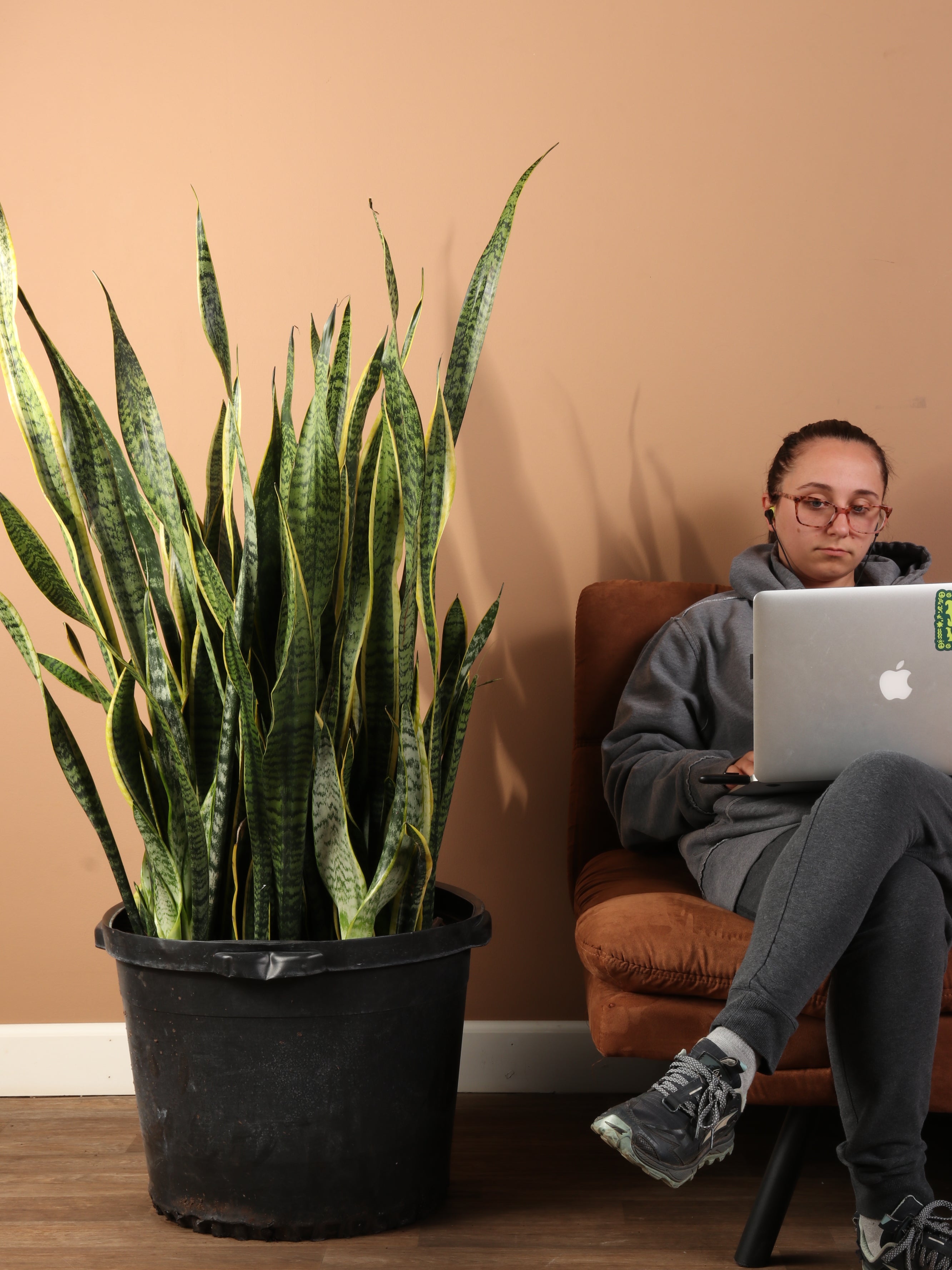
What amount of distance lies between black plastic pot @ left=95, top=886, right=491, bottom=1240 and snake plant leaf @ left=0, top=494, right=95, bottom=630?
0.41 metres

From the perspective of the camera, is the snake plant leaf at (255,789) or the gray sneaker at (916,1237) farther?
the snake plant leaf at (255,789)

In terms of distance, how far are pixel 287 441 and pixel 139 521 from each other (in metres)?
0.21

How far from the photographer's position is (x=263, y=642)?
1.28 m

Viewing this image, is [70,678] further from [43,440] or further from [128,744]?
[43,440]

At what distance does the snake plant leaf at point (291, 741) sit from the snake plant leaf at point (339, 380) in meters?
0.23

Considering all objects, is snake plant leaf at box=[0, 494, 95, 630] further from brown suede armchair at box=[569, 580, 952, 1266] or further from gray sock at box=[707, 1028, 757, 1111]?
gray sock at box=[707, 1028, 757, 1111]

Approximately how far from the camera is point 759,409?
1.91m

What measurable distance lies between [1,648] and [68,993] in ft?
2.06

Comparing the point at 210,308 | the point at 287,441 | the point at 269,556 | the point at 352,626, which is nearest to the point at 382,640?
the point at 352,626

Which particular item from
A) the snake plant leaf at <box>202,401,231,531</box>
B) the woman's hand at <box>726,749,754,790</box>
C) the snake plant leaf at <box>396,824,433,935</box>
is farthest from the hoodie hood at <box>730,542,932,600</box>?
the snake plant leaf at <box>202,401,231,531</box>

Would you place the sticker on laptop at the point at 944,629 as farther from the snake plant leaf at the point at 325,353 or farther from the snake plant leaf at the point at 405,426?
the snake plant leaf at the point at 325,353

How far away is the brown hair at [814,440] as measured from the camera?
5.61ft

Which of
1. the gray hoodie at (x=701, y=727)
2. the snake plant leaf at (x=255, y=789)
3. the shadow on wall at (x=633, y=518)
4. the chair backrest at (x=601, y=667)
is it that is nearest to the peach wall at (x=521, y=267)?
the shadow on wall at (x=633, y=518)

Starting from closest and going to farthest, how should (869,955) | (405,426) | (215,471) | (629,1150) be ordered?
1. (629,1150)
2. (869,955)
3. (405,426)
4. (215,471)
